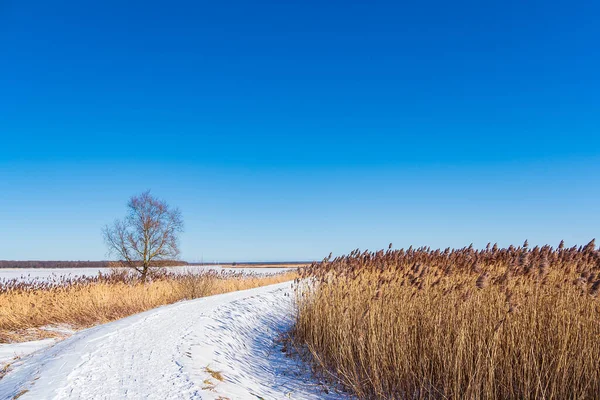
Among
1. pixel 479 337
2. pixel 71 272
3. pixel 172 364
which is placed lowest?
pixel 172 364

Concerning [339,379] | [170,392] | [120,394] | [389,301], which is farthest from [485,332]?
[120,394]

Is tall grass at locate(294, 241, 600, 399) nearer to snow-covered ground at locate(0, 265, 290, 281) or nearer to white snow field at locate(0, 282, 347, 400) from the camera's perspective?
white snow field at locate(0, 282, 347, 400)

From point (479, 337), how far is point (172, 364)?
3.38 meters

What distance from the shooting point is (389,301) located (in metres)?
5.79

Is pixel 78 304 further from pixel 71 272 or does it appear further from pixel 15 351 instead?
pixel 71 272

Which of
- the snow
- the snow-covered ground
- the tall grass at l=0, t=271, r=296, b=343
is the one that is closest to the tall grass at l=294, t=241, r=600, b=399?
the snow

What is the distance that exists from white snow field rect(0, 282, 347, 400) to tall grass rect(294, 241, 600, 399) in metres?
0.72

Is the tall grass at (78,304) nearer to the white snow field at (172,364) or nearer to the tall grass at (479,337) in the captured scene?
the white snow field at (172,364)

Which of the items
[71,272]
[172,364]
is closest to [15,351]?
[172,364]

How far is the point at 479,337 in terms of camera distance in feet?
14.0

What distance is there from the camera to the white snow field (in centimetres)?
345

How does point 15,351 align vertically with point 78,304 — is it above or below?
below

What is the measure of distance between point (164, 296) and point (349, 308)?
8287 millimetres

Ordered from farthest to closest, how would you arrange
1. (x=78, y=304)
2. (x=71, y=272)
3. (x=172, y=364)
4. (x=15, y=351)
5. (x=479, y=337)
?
(x=71, y=272) < (x=78, y=304) < (x=15, y=351) < (x=479, y=337) < (x=172, y=364)
